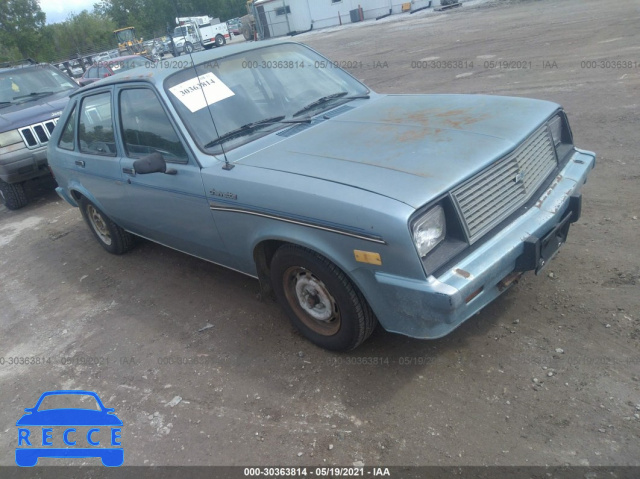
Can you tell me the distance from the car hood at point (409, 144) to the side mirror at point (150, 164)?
0.58m

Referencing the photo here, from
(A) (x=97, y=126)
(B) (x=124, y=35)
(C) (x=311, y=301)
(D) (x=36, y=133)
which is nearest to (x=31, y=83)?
(D) (x=36, y=133)

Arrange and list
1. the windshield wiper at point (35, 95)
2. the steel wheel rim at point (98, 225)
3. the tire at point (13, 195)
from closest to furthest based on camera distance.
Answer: the steel wheel rim at point (98, 225), the tire at point (13, 195), the windshield wiper at point (35, 95)

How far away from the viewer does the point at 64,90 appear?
28.9 feet

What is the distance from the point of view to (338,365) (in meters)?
3.22

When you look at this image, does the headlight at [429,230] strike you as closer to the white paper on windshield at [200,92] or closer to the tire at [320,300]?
the tire at [320,300]

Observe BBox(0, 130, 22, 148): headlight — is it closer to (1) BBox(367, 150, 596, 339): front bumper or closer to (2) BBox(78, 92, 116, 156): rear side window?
(2) BBox(78, 92, 116, 156): rear side window

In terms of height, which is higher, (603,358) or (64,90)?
(64,90)

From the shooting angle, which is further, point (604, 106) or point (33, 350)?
point (604, 106)

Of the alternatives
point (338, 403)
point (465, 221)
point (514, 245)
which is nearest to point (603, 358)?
point (514, 245)

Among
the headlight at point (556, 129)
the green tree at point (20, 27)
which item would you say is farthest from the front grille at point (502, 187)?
the green tree at point (20, 27)

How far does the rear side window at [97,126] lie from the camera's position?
4.35 m

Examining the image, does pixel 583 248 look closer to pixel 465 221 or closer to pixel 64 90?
pixel 465 221

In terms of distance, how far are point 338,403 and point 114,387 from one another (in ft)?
5.36

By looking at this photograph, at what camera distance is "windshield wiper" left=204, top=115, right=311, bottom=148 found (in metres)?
3.49
